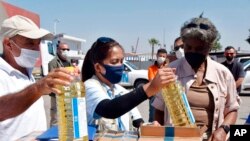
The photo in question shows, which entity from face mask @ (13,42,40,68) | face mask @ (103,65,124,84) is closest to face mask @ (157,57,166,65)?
face mask @ (13,42,40,68)

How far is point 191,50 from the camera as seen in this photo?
2.65 m

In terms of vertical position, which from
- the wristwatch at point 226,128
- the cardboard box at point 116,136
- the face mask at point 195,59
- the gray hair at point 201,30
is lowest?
the wristwatch at point 226,128

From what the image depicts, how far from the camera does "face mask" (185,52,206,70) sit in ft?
8.68

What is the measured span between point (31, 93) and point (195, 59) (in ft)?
4.07

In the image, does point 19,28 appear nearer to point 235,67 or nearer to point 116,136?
point 116,136

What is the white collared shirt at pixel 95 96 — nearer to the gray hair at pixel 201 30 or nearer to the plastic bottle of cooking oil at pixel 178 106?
the plastic bottle of cooking oil at pixel 178 106

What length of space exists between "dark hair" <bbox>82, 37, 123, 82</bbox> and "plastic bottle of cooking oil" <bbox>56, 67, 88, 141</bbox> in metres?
0.85

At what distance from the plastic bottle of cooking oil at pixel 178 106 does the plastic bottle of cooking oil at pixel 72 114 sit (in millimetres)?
519

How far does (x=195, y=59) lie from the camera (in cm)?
266

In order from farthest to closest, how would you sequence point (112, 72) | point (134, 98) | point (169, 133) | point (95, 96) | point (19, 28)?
point (19, 28), point (112, 72), point (95, 96), point (134, 98), point (169, 133)

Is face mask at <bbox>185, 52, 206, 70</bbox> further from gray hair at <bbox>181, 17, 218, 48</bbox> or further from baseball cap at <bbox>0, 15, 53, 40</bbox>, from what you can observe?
baseball cap at <bbox>0, 15, 53, 40</bbox>

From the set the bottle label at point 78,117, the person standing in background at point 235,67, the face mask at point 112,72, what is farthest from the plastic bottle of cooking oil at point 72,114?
the person standing in background at point 235,67

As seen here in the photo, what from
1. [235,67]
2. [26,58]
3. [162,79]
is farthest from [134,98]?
[235,67]

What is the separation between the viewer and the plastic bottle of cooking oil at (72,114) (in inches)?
58.7
